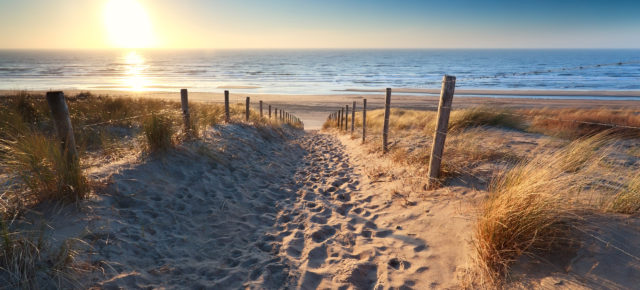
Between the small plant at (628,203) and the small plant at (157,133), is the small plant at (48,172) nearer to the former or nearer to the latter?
the small plant at (157,133)

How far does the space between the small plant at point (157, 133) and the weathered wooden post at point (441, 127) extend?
4.59 m

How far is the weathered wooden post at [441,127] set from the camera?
4480mm

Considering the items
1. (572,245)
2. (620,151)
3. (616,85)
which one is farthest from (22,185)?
(616,85)

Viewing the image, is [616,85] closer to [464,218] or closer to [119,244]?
[464,218]

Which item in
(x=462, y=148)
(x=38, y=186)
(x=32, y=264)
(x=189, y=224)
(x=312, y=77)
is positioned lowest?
(x=189, y=224)

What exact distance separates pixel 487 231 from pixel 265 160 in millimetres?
5167

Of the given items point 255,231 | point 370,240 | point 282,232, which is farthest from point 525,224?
point 255,231

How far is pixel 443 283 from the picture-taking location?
2711 millimetres

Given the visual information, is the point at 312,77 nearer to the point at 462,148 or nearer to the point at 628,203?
the point at 462,148

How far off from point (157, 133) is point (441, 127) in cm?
478

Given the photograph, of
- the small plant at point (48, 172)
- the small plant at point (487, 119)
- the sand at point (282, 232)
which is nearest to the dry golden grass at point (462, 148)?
the small plant at point (487, 119)

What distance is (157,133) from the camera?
521cm

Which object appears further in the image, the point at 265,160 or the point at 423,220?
the point at 265,160

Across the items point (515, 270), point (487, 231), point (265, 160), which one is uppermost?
point (487, 231)
